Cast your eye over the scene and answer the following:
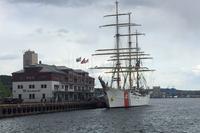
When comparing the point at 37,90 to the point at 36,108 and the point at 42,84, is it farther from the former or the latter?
the point at 36,108

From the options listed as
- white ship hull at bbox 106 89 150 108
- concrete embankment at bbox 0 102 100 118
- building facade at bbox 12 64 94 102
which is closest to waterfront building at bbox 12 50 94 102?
building facade at bbox 12 64 94 102

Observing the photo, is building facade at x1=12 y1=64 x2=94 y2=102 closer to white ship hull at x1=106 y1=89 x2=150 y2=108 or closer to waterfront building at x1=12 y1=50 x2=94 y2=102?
waterfront building at x1=12 y1=50 x2=94 y2=102

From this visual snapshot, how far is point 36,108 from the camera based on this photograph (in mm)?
114562

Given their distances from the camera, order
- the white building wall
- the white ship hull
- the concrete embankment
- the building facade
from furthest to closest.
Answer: the building facade
the white building wall
the white ship hull
the concrete embankment

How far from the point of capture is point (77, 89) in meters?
175

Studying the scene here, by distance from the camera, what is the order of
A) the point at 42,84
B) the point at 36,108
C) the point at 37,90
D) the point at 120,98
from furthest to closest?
the point at 37,90
the point at 42,84
the point at 120,98
the point at 36,108

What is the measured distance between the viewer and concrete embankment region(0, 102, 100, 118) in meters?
99.8

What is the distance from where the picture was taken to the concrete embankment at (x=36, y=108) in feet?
327

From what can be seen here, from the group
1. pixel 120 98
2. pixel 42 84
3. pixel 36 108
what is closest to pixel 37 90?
pixel 42 84

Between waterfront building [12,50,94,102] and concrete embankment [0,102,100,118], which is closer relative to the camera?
concrete embankment [0,102,100,118]

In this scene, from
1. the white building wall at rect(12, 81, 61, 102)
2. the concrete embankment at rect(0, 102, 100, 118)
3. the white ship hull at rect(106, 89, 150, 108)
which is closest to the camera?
the concrete embankment at rect(0, 102, 100, 118)

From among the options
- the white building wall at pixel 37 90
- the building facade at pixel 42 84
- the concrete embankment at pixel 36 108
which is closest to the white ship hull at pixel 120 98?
the concrete embankment at pixel 36 108

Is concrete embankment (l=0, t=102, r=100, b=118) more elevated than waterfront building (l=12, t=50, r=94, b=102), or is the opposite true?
waterfront building (l=12, t=50, r=94, b=102)

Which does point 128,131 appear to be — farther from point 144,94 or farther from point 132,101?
point 144,94
